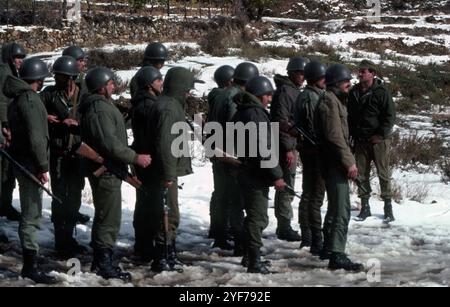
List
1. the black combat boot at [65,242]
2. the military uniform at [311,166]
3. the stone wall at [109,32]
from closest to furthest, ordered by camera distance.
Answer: the black combat boot at [65,242] < the military uniform at [311,166] < the stone wall at [109,32]

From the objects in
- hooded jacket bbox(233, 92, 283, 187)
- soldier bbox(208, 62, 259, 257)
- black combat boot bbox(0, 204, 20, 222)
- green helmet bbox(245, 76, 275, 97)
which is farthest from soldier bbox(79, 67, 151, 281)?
black combat boot bbox(0, 204, 20, 222)

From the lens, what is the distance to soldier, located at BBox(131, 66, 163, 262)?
6.75m

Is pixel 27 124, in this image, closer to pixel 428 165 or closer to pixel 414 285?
pixel 414 285

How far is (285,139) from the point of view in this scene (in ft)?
24.9

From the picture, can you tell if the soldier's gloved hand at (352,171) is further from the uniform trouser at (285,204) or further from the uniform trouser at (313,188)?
the uniform trouser at (285,204)

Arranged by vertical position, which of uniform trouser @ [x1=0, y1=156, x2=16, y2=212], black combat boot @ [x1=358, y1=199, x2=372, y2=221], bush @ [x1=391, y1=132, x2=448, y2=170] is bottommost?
bush @ [x1=391, y1=132, x2=448, y2=170]

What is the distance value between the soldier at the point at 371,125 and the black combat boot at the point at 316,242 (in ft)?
5.61

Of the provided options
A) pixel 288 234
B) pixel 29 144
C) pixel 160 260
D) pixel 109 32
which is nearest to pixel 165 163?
pixel 160 260

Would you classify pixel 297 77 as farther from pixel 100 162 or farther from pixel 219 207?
pixel 100 162

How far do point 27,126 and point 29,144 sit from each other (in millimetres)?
172

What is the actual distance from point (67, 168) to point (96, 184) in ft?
3.32

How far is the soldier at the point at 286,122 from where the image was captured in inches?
302

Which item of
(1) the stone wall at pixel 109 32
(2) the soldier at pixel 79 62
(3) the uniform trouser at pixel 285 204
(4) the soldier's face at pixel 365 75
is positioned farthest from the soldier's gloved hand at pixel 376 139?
(1) the stone wall at pixel 109 32

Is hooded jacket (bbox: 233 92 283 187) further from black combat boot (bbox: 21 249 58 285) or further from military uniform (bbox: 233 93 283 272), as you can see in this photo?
black combat boot (bbox: 21 249 58 285)
